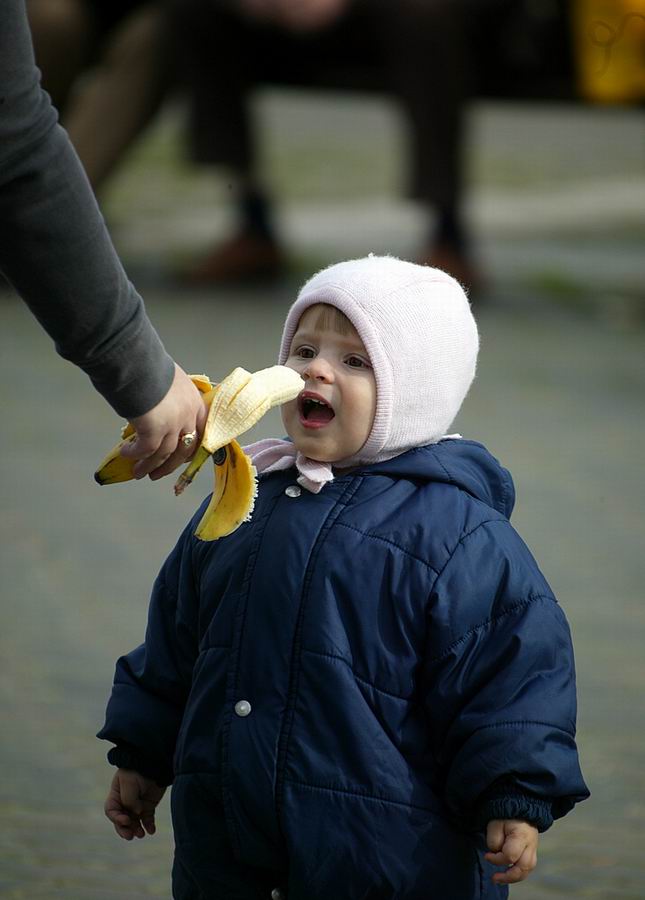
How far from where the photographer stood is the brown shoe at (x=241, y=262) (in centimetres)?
754

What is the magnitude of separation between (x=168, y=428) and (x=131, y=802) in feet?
1.77

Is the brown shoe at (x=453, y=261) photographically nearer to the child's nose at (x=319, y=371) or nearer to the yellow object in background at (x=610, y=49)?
the yellow object in background at (x=610, y=49)

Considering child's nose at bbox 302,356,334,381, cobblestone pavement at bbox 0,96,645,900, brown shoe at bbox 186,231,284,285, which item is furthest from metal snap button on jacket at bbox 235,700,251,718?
brown shoe at bbox 186,231,284,285

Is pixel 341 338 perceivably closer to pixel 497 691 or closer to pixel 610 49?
pixel 497 691

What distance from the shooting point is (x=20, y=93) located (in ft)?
6.15

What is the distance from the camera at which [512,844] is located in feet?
6.39

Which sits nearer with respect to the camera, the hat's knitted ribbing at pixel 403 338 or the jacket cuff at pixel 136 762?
the hat's knitted ribbing at pixel 403 338

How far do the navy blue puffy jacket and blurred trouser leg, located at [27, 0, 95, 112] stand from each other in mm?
5251

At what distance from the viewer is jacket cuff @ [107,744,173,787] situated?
2.21 meters

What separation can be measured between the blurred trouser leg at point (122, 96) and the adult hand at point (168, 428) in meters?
5.13

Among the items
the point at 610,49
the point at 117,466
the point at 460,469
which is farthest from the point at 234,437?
the point at 610,49

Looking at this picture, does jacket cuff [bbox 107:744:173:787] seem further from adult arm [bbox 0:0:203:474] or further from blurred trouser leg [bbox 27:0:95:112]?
blurred trouser leg [bbox 27:0:95:112]

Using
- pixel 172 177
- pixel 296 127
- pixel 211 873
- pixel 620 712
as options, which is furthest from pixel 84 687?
pixel 296 127

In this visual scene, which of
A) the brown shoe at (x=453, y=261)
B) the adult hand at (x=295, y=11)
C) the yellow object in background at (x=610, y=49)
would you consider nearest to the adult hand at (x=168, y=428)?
the yellow object in background at (x=610, y=49)
